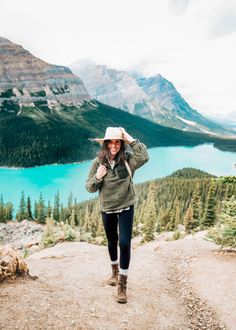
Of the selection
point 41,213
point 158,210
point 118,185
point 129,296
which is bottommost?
point 41,213

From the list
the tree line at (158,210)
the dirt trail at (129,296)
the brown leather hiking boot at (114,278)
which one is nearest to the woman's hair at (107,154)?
the brown leather hiking boot at (114,278)

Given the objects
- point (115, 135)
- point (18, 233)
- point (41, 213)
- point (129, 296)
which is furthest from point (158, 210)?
point (115, 135)

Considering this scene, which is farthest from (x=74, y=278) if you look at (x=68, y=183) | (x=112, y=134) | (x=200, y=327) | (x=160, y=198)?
(x=68, y=183)

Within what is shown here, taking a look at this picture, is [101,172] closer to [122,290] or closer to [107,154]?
[107,154]

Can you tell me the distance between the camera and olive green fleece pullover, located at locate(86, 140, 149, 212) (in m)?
7.75

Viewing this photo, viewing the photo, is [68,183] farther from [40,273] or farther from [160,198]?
[40,273]

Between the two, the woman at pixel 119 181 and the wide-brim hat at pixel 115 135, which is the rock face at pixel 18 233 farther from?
the wide-brim hat at pixel 115 135

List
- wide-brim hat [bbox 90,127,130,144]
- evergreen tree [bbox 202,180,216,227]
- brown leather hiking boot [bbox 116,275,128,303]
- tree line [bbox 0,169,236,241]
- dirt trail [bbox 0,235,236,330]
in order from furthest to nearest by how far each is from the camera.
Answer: tree line [bbox 0,169,236,241] < evergreen tree [bbox 202,180,216,227] < brown leather hiking boot [bbox 116,275,128,303] < wide-brim hat [bbox 90,127,130,144] < dirt trail [bbox 0,235,236,330]

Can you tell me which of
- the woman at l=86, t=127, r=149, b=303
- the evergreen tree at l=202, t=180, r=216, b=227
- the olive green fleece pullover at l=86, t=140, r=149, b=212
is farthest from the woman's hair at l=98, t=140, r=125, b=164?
the evergreen tree at l=202, t=180, r=216, b=227

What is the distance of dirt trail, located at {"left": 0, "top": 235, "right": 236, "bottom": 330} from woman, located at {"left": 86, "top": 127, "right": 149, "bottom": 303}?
702 millimetres

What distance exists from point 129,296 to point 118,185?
2760 millimetres

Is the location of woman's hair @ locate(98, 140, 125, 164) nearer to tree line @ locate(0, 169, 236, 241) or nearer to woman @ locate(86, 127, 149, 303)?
woman @ locate(86, 127, 149, 303)

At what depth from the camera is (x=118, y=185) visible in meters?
7.79

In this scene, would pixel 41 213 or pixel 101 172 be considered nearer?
pixel 101 172
